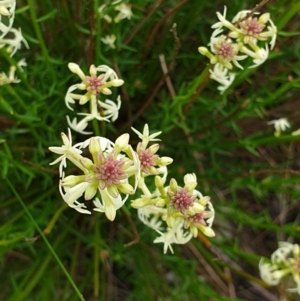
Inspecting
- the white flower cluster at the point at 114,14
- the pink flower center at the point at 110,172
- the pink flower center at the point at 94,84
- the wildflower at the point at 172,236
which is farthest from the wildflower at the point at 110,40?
the pink flower center at the point at 110,172

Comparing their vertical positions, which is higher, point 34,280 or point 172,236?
point 172,236

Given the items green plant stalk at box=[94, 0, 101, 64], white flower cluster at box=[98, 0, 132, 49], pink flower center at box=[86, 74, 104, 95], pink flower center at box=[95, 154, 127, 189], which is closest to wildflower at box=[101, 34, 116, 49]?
white flower cluster at box=[98, 0, 132, 49]

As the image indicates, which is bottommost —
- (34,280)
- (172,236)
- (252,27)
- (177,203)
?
(34,280)

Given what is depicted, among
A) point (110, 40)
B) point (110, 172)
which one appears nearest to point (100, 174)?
point (110, 172)

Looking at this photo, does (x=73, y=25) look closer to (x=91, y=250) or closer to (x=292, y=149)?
(x=91, y=250)

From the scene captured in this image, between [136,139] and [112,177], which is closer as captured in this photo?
[112,177]

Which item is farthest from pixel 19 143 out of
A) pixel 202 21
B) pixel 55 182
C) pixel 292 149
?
pixel 292 149

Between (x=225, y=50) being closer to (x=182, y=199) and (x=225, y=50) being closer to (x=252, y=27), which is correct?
(x=252, y=27)
